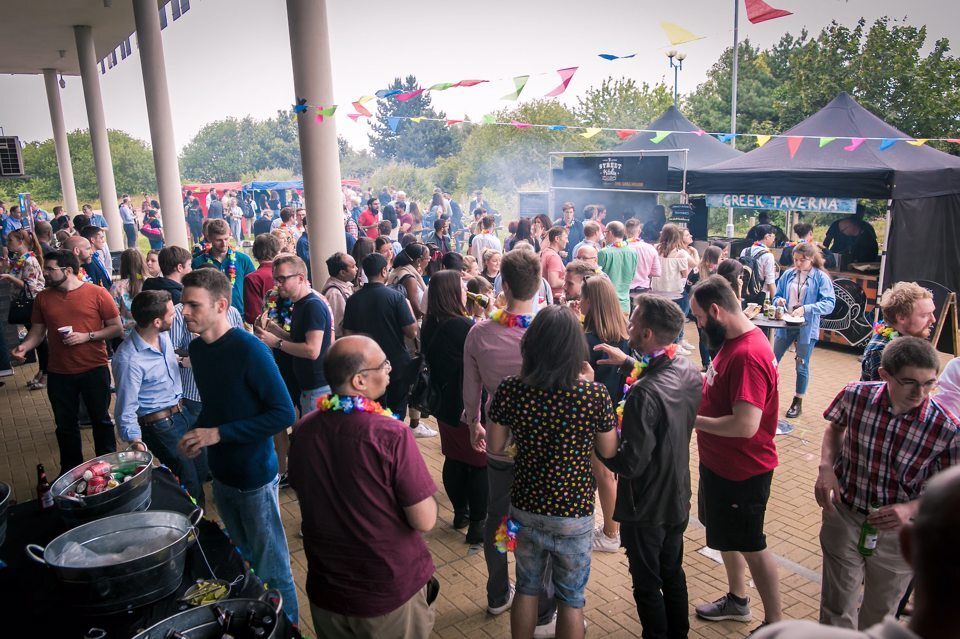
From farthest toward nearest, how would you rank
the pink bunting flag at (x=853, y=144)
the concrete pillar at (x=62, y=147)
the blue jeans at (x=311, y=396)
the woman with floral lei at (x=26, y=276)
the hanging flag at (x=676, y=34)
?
the concrete pillar at (x=62, y=147), the pink bunting flag at (x=853, y=144), the woman with floral lei at (x=26, y=276), the hanging flag at (x=676, y=34), the blue jeans at (x=311, y=396)

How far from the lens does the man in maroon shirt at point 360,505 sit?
2.30m

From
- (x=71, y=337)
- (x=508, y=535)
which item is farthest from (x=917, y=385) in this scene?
(x=71, y=337)

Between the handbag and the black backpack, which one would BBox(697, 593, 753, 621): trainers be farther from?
the handbag

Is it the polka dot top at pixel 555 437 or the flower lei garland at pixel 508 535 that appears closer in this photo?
the polka dot top at pixel 555 437

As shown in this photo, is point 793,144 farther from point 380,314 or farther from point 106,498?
point 106,498

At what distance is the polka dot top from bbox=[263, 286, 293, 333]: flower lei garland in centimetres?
264

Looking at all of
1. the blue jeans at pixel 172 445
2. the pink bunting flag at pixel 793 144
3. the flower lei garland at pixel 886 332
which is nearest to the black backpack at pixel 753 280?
the pink bunting flag at pixel 793 144

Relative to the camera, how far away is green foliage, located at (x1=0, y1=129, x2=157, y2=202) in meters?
54.6

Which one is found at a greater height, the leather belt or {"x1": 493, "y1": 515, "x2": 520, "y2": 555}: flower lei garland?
the leather belt

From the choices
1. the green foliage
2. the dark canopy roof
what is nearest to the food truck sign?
the dark canopy roof

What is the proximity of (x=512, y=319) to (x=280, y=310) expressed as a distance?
220 centimetres

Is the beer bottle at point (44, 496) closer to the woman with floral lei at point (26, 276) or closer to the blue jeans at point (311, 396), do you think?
the blue jeans at point (311, 396)

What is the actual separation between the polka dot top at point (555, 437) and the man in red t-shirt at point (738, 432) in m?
0.78

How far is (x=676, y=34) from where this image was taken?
6387mm
